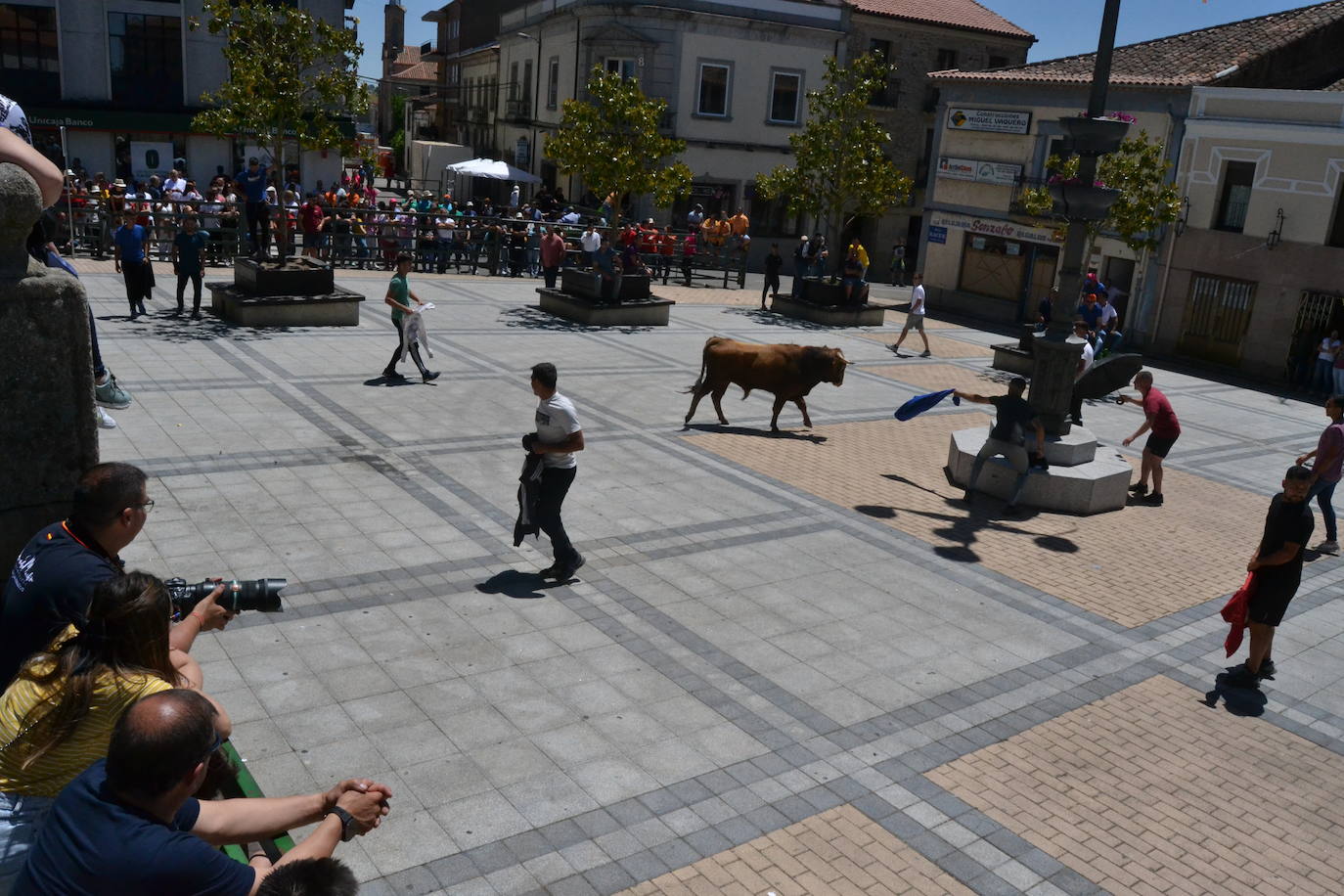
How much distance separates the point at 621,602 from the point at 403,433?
16.4 ft

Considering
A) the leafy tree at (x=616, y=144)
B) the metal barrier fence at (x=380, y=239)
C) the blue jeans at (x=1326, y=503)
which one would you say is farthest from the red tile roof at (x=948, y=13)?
the blue jeans at (x=1326, y=503)

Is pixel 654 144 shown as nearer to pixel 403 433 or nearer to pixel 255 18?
pixel 255 18

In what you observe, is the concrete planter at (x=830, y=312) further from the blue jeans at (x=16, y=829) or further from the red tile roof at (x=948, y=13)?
the blue jeans at (x=16, y=829)

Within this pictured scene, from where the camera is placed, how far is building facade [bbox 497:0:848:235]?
123 ft

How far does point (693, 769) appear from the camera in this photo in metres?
6.42

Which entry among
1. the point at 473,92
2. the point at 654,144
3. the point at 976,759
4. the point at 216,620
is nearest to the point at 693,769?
the point at 976,759

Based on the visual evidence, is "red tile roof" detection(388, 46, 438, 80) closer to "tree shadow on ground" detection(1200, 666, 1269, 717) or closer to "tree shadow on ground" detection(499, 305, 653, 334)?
"tree shadow on ground" detection(499, 305, 653, 334)

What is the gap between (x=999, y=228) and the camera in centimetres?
3128

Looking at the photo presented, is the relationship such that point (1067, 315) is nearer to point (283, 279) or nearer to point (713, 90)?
point (283, 279)

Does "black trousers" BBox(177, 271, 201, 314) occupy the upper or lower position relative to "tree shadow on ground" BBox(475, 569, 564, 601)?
Result: upper

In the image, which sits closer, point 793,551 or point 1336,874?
point 1336,874

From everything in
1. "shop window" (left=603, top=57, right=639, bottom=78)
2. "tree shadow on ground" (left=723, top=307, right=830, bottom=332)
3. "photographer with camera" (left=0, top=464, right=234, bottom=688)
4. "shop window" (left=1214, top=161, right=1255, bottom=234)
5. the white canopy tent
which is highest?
"shop window" (left=603, top=57, right=639, bottom=78)

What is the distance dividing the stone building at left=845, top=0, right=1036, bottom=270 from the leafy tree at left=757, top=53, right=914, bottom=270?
50.3 ft

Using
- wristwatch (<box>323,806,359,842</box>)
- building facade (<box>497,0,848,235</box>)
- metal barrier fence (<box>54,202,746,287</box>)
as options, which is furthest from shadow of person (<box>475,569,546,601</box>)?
building facade (<box>497,0,848,235</box>)
